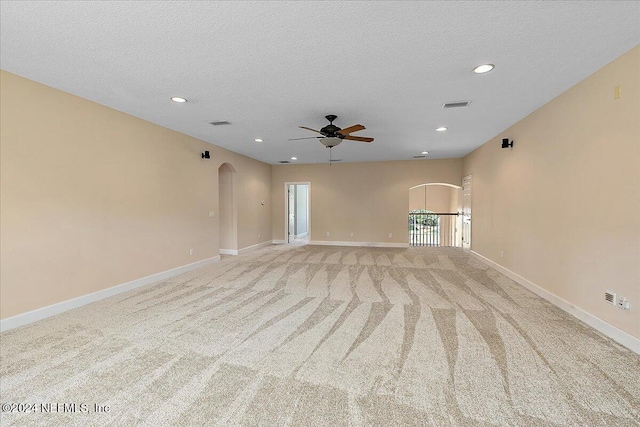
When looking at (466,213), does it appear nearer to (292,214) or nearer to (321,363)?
(292,214)

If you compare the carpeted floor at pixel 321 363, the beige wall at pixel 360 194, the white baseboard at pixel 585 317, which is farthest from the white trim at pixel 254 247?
the white baseboard at pixel 585 317

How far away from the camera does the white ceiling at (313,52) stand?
1949 mm

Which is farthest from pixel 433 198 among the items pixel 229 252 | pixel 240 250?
pixel 229 252

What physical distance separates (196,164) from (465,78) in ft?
16.3

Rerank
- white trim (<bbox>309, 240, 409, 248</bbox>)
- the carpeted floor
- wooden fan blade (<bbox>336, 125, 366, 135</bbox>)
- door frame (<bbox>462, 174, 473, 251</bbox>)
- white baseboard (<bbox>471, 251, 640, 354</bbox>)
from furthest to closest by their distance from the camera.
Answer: white trim (<bbox>309, 240, 409, 248</bbox>), door frame (<bbox>462, 174, 473, 251</bbox>), wooden fan blade (<bbox>336, 125, 366, 135</bbox>), white baseboard (<bbox>471, 251, 640, 354</bbox>), the carpeted floor

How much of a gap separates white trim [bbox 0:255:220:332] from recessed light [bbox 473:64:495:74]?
5379mm

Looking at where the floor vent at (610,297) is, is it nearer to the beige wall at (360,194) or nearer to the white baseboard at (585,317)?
the white baseboard at (585,317)

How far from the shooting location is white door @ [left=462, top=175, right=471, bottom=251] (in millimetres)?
7258

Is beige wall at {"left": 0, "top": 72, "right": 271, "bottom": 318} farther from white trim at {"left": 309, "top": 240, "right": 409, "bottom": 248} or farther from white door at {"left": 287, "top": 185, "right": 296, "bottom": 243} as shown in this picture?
white door at {"left": 287, "top": 185, "right": 296, "bottom": 243}

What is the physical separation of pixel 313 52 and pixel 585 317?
3954 millimetres

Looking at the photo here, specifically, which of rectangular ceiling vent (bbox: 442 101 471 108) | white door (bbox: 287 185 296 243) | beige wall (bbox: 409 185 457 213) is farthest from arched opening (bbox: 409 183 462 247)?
rectangular ceiling vent (bbox: 442 101 471 108)

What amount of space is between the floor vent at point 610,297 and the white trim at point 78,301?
19.6ft

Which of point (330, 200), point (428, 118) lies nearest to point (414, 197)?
point (330, 200)

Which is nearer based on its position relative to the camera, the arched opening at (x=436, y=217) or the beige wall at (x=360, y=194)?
the beige wall at (x=360, y=194)
